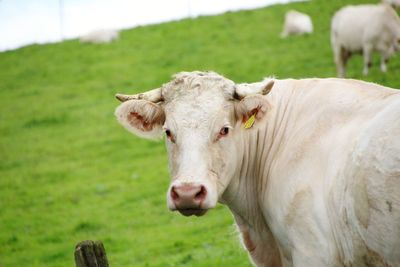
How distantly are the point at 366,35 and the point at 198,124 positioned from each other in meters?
17.0

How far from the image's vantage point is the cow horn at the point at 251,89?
607 cm

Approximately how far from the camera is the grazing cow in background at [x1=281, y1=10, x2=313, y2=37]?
1070 inches

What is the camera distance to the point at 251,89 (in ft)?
20.1

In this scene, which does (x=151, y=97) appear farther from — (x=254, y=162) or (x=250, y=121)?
(x=254, y=162)

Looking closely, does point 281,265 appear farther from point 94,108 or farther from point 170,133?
point 94,108

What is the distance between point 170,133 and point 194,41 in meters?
23.1

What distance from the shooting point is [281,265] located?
6234 millimetres

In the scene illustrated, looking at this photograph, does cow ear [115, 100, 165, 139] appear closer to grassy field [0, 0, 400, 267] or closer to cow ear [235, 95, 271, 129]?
cow ear [235, 95, 271, 129]

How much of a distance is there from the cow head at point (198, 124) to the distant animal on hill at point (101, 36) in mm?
25091

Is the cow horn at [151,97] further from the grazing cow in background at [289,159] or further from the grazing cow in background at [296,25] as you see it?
the grazing cow in background at [296,25]

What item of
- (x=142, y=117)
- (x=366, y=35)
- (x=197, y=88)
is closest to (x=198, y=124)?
(x=197, y=88)

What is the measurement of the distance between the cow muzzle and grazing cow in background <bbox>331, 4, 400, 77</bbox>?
16.1 meters

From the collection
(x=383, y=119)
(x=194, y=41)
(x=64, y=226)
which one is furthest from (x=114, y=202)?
(x=194, y=41)

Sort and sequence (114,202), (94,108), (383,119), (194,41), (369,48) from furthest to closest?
(194,41)
(94,108)
(369,48)
(114,202)
(383,119)
